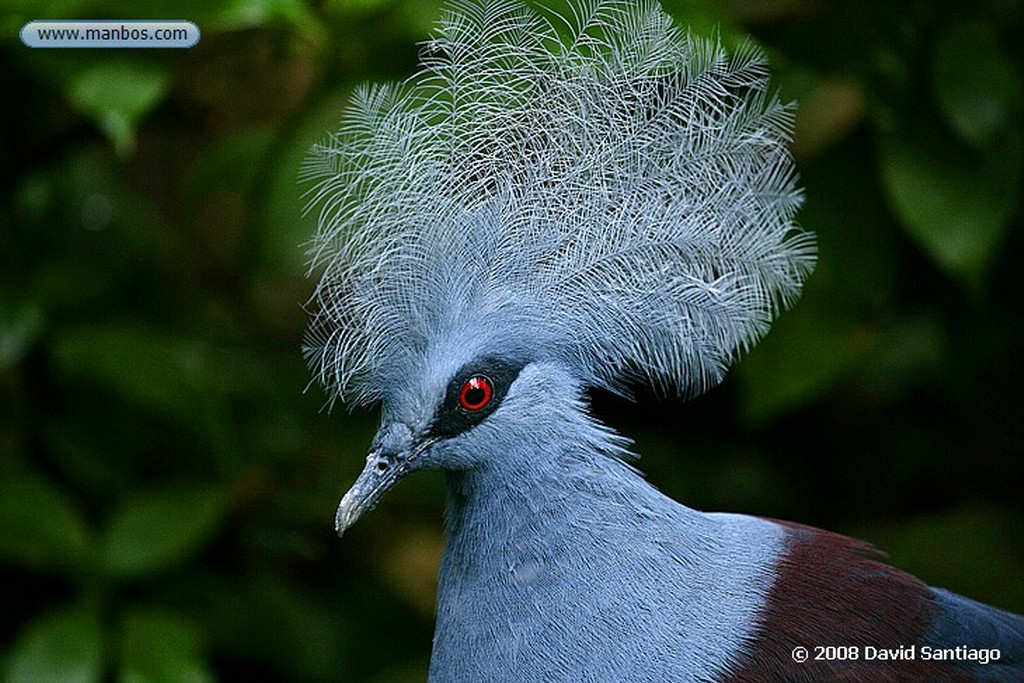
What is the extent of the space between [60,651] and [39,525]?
176 mm

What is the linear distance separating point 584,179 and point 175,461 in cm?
100

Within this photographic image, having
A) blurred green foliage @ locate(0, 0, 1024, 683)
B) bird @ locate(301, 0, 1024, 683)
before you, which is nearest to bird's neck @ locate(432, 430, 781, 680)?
bird @ locate(301, 0, 1024, 683)

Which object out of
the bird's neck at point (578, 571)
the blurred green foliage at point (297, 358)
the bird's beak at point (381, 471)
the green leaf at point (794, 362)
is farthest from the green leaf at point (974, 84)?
the bird's beak at point (381, 471)

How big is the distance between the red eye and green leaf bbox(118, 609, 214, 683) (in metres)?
0.73

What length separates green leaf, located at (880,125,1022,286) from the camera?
137 cm

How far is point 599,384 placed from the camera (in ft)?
3.12

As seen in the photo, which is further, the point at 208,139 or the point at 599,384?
the point at 208,139

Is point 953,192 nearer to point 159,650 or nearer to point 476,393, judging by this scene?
point 476,393

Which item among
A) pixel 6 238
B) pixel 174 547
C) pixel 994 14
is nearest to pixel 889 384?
pixel 994 14

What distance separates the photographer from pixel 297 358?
67.4 inches

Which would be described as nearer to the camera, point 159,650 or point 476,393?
point 476,393

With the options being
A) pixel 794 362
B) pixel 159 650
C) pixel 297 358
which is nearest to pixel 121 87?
pixel 297 358

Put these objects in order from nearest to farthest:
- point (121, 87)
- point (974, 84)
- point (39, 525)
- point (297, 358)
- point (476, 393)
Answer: point (476, 393), point (121, 87), point (974, 84), point (39, 525), point (297, 358)

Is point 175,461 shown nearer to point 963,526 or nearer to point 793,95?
point 793,95
